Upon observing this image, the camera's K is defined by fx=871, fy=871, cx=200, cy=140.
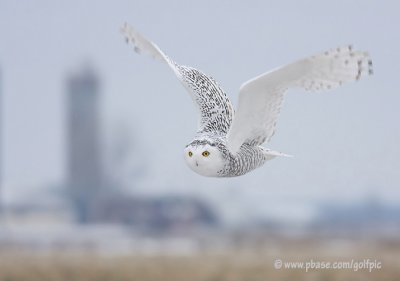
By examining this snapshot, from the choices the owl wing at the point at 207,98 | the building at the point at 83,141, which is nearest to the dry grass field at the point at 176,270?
the owl wing at the point at 207,98

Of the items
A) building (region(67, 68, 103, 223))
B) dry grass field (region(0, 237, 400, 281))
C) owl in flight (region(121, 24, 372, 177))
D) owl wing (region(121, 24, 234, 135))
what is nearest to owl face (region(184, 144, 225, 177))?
owl in flight (region(121, 24, 372, 177))

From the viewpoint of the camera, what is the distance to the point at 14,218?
24.7 meters

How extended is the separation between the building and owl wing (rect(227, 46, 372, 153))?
923 inches

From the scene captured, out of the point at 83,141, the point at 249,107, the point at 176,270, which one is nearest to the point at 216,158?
the point at 249,107

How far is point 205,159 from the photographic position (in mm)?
1682

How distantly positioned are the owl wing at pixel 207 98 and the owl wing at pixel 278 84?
0.06m

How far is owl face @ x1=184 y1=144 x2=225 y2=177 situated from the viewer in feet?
5.51

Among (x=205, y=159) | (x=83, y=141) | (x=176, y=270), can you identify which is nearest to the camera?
(x=205, y=159)

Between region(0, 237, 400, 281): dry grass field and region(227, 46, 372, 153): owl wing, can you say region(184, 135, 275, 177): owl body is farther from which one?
region(0, 237, 400, 281): dry grass field

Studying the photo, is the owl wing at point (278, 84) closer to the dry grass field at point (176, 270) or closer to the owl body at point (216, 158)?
the owl body at point (216, 158)

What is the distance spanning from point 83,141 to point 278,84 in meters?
27.9

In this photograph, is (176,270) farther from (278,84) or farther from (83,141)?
(83,141)

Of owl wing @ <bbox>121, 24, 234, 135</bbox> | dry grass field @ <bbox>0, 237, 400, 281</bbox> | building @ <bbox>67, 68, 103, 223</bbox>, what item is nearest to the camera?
owl wing @ <bbox>121, 24, 234, 135</bbox>

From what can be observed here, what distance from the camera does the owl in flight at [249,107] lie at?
5.61 feet
